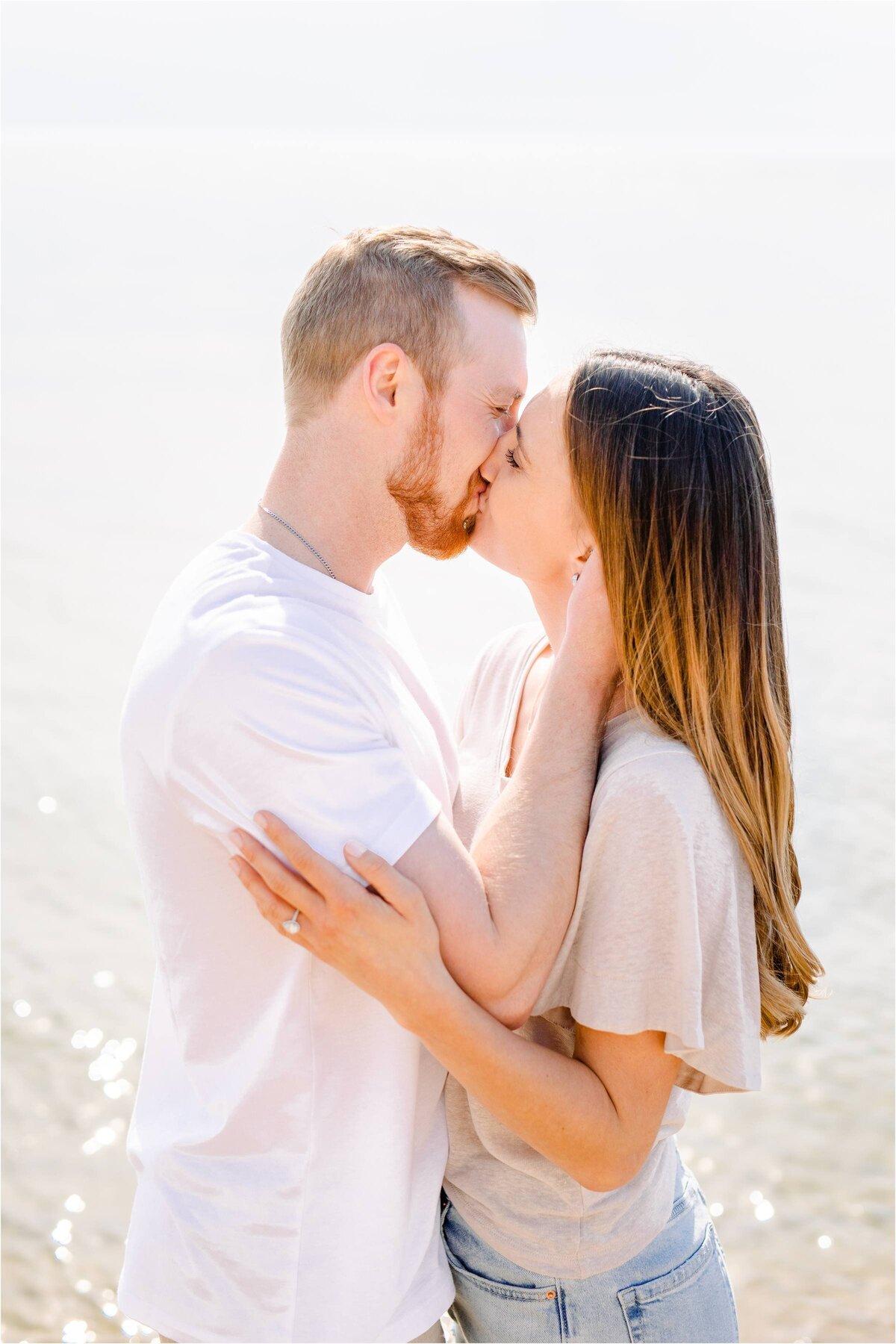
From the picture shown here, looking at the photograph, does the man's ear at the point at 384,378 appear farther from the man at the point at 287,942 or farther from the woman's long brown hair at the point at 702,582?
the woman's long brown hair at the point at 702,582

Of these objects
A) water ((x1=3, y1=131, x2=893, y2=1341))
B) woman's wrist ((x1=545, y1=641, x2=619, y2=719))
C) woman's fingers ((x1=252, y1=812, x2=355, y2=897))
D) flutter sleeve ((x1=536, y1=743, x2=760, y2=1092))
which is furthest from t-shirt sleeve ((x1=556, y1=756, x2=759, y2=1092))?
water ((x1=3, y1=131, x2=893, y2=1341))

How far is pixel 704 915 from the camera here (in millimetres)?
1973

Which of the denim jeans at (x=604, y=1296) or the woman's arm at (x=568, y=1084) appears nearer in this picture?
the woman's arm at (x=568, y=1084)

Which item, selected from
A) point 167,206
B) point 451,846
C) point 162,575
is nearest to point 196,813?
point 451,846

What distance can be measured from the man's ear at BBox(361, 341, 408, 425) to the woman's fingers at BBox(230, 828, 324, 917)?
3.06ft

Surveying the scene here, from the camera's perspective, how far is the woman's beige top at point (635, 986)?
1931mm

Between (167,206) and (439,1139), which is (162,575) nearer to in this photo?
(439,1139)

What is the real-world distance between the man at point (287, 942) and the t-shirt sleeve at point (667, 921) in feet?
0.24

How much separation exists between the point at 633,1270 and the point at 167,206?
29.5 metres

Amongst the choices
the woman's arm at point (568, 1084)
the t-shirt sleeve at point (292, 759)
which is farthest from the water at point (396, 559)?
the woman's arm at point (568, 1084)

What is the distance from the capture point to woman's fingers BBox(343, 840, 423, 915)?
1.83 meters

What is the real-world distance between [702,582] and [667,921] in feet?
1.97

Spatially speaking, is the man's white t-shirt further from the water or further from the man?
the water

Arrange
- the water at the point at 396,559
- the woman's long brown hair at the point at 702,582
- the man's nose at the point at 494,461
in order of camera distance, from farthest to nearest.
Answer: the water at the point at 396,559 < the man's nose at the point at 494,461 < the woman's long brown hair at the point at 702,582
